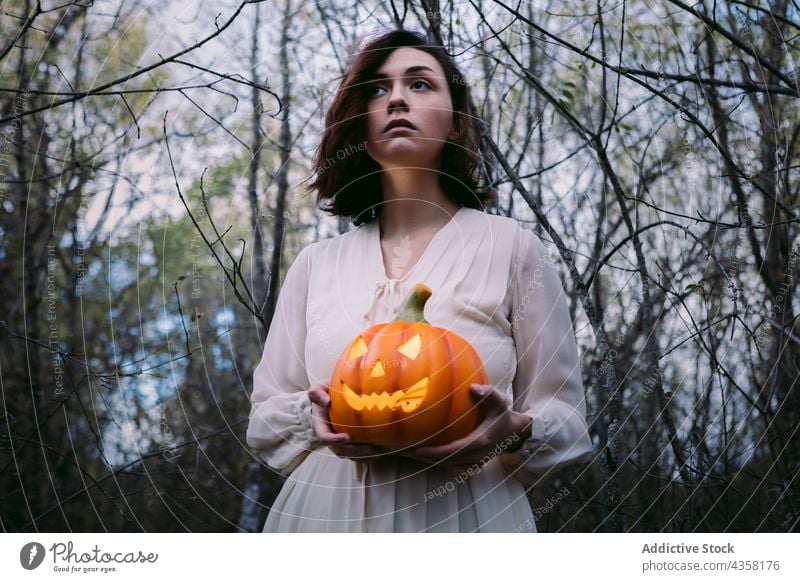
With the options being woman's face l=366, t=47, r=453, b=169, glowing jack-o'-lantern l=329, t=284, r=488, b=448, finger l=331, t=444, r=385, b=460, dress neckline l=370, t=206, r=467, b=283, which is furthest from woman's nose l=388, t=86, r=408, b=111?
finger l=331, t=444, r=385, b=460

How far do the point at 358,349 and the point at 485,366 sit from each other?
0.14m

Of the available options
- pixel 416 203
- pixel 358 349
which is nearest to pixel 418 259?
pixel 416 203

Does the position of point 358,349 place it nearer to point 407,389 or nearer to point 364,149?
point 407,389

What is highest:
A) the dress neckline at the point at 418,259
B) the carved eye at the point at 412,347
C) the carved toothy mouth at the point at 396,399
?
the dress neckline at the point at 418,259

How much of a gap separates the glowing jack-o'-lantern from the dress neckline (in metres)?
0.14

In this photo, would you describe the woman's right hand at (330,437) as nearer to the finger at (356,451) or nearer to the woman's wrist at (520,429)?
the finger at (356,451)

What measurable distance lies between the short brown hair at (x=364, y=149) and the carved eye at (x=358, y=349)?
26 centimetres

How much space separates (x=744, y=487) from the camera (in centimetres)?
145

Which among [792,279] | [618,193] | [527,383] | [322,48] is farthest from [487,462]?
[322,48]

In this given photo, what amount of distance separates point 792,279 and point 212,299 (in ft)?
3.17

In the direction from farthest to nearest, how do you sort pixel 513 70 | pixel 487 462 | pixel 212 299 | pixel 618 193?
pixel 212 299, pixel 513 70, pixel 618 193, pixel 487 462

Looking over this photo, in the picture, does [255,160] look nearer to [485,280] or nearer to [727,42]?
[485,280]

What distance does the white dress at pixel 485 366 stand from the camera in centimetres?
95

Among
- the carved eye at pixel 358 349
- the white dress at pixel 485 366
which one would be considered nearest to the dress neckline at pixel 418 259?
the white dress at pixel 485 366
